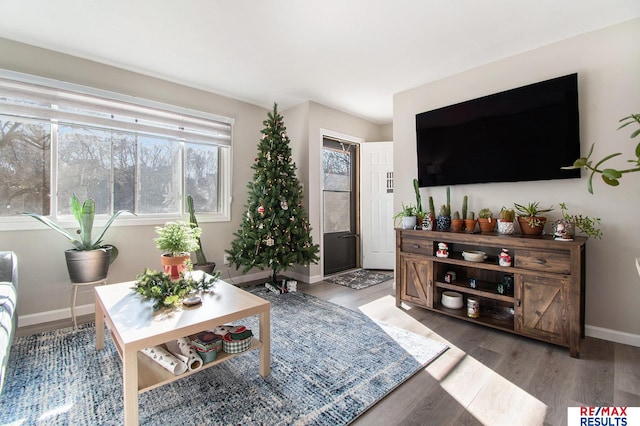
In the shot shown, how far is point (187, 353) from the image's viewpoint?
5.01 feet

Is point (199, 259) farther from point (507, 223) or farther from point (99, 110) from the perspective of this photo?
point (507, 223)

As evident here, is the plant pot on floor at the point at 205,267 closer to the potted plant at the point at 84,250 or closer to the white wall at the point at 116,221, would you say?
the white wall at the point at 116,221

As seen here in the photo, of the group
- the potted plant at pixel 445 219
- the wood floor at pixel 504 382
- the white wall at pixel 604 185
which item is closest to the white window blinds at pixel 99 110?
the wood floor at pixel 504 382

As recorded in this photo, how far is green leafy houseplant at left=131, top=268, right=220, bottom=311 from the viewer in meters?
1.68

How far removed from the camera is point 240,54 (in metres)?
2.72

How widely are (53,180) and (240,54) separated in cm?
209

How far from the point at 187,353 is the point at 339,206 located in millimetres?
3268

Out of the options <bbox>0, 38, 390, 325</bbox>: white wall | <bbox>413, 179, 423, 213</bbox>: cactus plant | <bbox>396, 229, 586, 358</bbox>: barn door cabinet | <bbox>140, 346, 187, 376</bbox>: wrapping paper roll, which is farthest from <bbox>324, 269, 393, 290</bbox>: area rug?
<bbox>140, 346, 187, 376</bbox>: wrapping paper roll

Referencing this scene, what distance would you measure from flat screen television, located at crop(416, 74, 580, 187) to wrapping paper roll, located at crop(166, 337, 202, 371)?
8.90ft

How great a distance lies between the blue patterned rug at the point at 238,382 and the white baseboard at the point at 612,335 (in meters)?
1.25

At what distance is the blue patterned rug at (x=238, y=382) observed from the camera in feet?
4.75

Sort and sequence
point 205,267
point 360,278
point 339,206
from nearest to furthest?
point 205,267 → point 360,278 → point 339,206

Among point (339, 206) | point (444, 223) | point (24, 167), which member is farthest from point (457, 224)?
point (24, 167)

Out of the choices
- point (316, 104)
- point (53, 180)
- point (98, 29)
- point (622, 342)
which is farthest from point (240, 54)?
point (622, 342)
